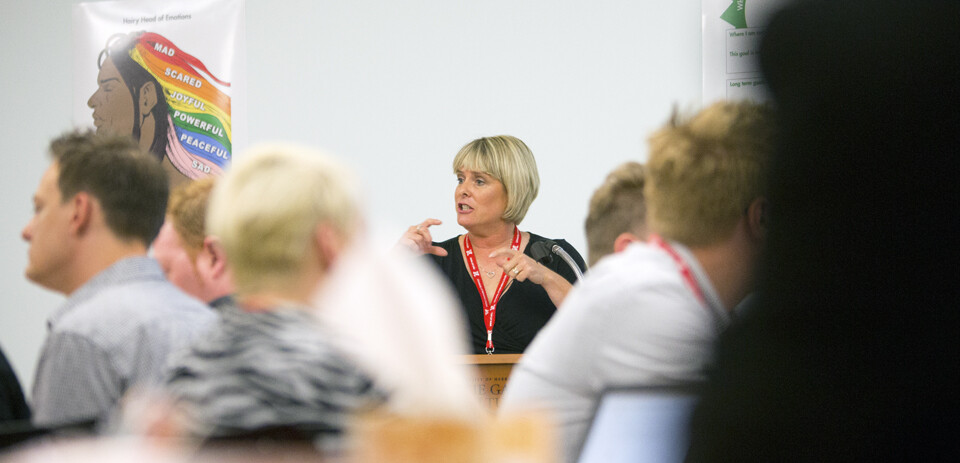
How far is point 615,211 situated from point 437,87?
2878 millimetres

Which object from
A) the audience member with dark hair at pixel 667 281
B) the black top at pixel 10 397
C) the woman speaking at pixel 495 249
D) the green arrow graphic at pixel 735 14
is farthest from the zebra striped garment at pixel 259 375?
the green arrow graphic at pixel 735 14

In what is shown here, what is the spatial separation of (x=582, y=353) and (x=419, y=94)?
3918 millimetres

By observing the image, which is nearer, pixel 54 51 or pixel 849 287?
pixel 849 287

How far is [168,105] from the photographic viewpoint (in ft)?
16.8

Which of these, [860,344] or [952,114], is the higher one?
[952,114]

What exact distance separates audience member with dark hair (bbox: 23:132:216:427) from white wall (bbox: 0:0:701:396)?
276 centimetres

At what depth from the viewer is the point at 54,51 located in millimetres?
5457

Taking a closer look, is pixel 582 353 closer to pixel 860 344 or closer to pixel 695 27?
pixel 860 344

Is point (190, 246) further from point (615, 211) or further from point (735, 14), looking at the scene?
point (735, 14)

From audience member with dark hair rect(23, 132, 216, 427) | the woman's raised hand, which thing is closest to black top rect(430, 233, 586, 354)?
the woman's raised hand

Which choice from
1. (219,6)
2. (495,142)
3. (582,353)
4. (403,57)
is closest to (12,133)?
(219,6)

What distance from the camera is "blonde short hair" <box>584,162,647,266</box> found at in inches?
87.7

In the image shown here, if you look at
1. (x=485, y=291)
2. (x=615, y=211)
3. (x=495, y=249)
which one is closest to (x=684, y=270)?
(x=615, y=211)

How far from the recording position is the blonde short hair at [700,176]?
1.24 m
